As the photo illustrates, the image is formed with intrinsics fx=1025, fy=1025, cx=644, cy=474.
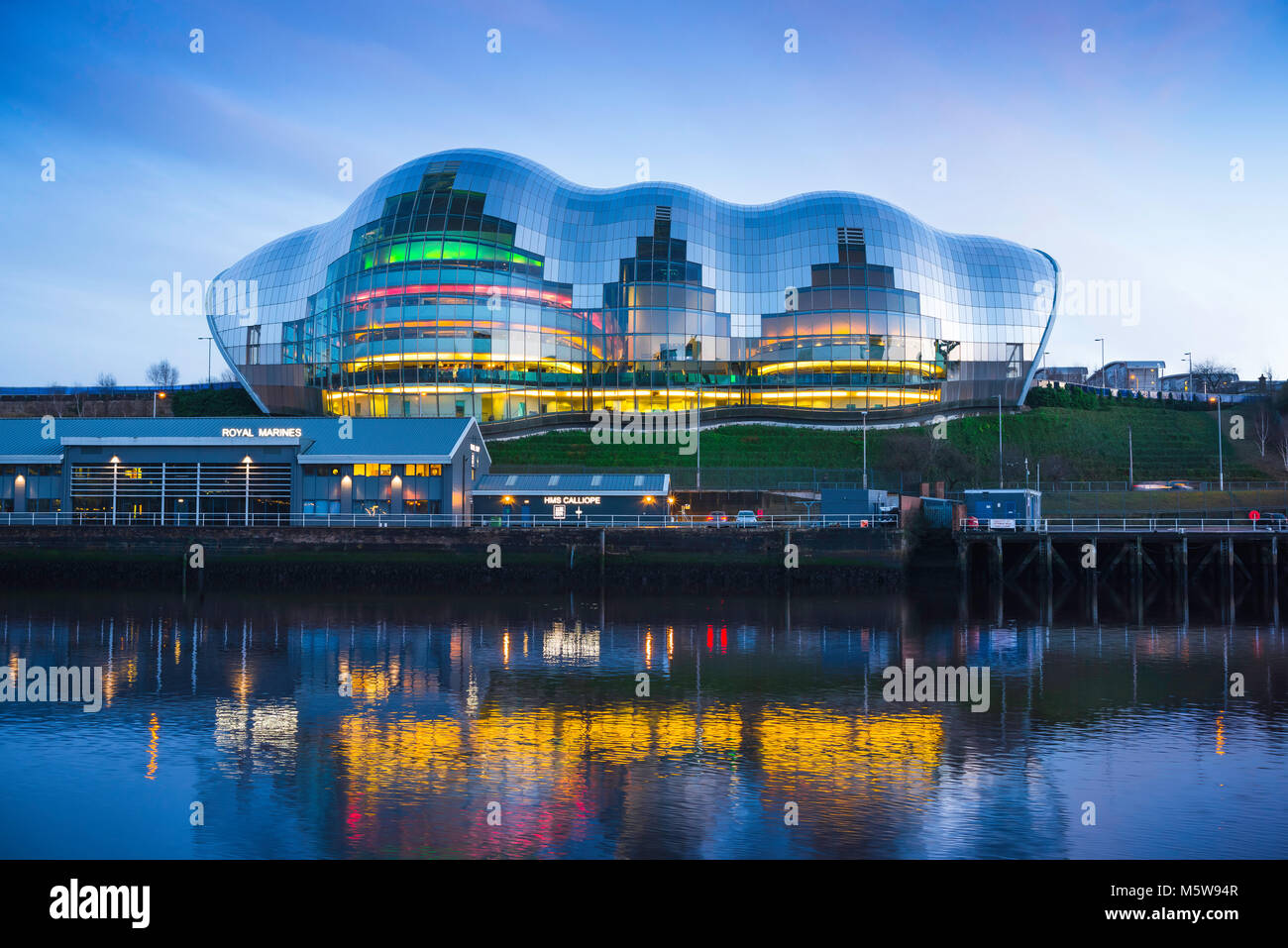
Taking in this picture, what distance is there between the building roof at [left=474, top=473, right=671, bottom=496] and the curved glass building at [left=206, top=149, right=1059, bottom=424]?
29026 millimetres

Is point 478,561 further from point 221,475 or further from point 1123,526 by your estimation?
point 1123,526

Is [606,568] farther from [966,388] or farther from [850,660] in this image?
[966,388]

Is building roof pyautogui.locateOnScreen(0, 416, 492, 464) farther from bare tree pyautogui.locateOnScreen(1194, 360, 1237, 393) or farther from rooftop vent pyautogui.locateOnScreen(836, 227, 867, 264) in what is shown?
bare tree pyautogui.locateOnScreen(1194, 360, 1237, 393)

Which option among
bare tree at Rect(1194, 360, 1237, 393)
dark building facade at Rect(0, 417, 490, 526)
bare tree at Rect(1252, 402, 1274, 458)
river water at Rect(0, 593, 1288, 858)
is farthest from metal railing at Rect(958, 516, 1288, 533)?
bare tree at Rect(1194, 360, 1237, 393)

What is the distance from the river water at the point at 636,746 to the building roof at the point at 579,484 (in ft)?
80.7

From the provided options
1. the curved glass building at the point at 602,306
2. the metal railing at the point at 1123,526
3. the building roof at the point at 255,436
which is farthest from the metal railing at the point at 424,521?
the curved glass building at the point at 602,306

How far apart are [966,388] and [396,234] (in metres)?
61.3

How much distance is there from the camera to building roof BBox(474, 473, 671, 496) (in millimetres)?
68375

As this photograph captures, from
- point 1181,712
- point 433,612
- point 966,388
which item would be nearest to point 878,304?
point 966,388

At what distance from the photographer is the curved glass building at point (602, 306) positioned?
99.1m

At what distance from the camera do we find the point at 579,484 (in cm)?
6944

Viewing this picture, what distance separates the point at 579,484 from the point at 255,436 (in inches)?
833

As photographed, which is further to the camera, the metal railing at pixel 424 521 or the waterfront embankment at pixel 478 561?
the metal railing at pixel 424 521

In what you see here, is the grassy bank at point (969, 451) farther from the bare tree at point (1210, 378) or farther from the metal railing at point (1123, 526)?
the bare tree at point (1210, 378)
